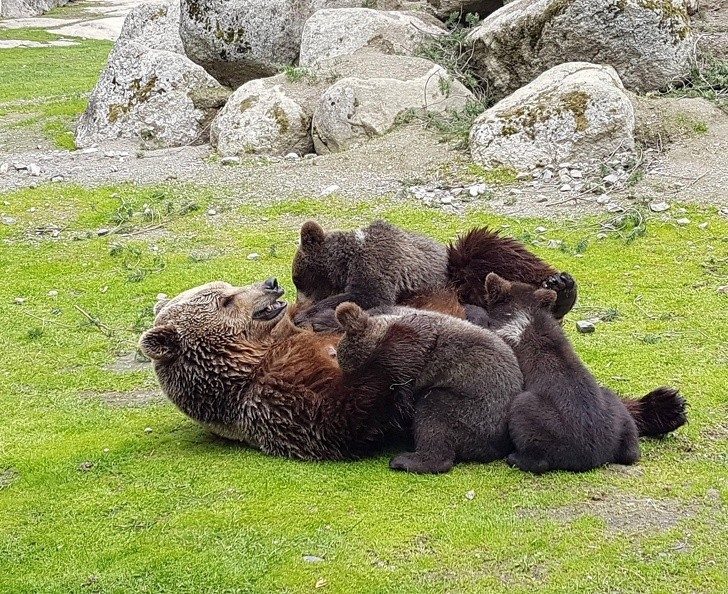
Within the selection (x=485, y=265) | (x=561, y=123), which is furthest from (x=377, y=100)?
(x=485, y=265)

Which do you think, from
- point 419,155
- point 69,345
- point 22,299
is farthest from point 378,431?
point 419,155

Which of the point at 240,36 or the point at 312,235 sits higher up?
the point at 240,36

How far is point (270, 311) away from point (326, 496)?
5.92 ft

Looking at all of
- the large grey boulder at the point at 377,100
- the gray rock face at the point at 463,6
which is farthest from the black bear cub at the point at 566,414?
the gray rock face at the point at 463,6

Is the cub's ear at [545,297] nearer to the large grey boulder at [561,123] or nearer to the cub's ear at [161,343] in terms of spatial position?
the cub's ear at [161,343]

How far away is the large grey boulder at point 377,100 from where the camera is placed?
17.2 m

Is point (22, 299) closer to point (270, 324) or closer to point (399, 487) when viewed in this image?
point (270, 324)

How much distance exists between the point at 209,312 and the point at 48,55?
1281 inches

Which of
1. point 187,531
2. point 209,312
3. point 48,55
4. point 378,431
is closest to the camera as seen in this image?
point 187,531

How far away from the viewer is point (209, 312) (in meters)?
7.34

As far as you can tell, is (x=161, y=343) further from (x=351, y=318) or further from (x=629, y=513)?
(x=629, y=513)

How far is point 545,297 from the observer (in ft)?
24.5

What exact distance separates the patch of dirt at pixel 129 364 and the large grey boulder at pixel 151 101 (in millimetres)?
10650

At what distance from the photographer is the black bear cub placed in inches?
252
